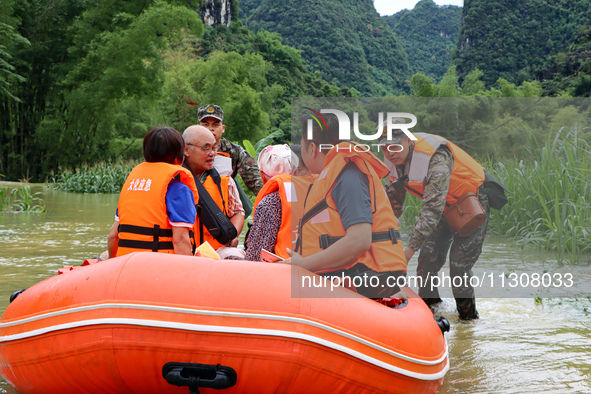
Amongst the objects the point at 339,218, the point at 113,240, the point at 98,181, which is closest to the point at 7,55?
the point at 98,181

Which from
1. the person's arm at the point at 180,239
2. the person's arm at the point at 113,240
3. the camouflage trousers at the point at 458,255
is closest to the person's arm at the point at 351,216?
the person's arm at the point at 180,239

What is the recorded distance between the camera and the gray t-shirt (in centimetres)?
224

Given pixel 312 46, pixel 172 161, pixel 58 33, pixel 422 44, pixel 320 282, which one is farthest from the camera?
pixel 422 44

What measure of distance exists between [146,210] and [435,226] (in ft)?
6.05

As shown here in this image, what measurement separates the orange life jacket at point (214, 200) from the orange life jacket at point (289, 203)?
34.5 inches

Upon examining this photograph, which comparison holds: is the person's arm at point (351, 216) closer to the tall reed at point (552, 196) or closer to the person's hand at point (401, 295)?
the person's hand at point (401, 295)

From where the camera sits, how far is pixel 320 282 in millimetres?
2316

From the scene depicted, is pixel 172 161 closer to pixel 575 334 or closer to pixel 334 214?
pixel 334 214

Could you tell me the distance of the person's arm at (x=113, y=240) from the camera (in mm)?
2909

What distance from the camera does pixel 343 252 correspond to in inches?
89.4

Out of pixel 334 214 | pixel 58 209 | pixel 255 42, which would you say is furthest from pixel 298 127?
pixel 255 42

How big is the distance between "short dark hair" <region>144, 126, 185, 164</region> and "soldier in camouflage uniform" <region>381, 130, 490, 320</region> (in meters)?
1.25

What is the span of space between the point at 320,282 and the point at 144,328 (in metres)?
0.73

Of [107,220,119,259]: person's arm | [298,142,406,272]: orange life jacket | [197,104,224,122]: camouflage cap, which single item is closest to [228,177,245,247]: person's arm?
[197,104,224,122]: camouflage cap
